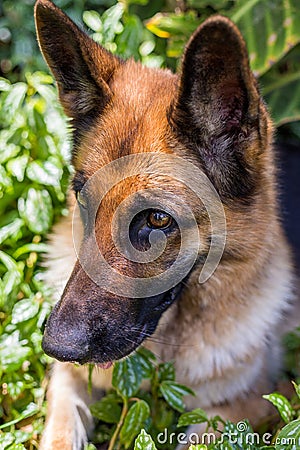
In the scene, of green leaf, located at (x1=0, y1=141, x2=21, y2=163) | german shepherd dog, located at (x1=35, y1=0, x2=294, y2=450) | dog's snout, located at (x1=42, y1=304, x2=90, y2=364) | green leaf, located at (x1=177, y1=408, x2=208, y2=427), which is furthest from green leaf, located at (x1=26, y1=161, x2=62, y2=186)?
green leaf, located at (x1=177, y1=408, x2=208, y2=427)

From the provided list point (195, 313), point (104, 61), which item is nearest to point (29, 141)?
point (104, 61)

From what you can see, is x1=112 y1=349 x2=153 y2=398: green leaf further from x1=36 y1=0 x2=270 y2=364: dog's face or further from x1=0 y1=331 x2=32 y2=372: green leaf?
x1=0 y1=331 x2=32 y2=372: green leaf

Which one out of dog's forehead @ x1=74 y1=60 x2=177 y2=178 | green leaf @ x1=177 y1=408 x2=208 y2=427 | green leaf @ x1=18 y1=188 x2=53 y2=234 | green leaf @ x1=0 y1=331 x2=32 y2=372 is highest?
dog's forehead @ x1=74 y1=60 x2=177 y2=178

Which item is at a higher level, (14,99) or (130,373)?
(14,99)

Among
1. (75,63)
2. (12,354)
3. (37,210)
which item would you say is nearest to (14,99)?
(37,210)

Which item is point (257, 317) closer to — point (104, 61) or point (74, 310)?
point (74, 310)

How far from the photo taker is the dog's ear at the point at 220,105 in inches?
73.5

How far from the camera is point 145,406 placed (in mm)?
2451

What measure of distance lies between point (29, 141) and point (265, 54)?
56.2 inches

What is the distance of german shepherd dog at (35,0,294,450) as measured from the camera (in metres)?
2.05

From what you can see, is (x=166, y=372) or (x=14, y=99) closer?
(x=166, y=372)

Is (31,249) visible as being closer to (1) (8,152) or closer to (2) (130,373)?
(1) (8,152)

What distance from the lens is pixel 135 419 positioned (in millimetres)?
2457

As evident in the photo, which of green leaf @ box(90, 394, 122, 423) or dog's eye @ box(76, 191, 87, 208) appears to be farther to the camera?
green leaf @ box(90, 394, 122, 423)
